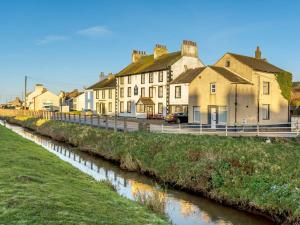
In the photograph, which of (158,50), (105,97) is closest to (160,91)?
(158,50)

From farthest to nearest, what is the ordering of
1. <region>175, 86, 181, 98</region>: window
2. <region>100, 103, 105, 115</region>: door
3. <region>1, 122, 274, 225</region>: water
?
<region>100, 103, 105, 115</region>: door, <region>175, 86, 181, 98</region>: window, <region>1, 122, 274, 225</region>: water

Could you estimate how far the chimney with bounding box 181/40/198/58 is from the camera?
57013 mm

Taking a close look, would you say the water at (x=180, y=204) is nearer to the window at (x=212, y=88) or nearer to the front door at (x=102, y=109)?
the window at (x=212, y=88)

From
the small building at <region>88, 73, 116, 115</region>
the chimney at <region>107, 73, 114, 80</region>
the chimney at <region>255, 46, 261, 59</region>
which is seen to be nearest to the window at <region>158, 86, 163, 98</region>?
the small building at <region>88, 73, 116, 115</region>

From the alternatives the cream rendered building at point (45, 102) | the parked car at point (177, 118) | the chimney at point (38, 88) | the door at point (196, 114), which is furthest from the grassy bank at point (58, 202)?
the chimney at point (38, 88)

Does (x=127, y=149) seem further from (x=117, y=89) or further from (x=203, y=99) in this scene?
(x=117, y=89)

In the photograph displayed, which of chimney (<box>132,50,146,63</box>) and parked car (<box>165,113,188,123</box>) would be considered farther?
chimney (<box>132,50,146,63</box>)

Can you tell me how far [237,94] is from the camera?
38.6 meters

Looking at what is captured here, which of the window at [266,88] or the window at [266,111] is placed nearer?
the window at [266,88]

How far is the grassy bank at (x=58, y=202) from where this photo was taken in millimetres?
8594

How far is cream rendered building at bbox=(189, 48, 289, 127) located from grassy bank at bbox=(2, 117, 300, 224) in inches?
603

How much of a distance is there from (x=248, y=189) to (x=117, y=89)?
182 ft

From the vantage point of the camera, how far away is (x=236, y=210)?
14.1 m

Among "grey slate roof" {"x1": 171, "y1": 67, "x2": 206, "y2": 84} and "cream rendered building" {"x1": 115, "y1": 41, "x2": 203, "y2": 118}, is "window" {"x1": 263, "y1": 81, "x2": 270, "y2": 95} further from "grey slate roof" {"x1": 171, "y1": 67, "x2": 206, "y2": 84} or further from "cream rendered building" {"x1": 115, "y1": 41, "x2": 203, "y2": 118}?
"cream rendered building" {"x1": 115, "y1": 41, "x2": 203, "y2": 118}
